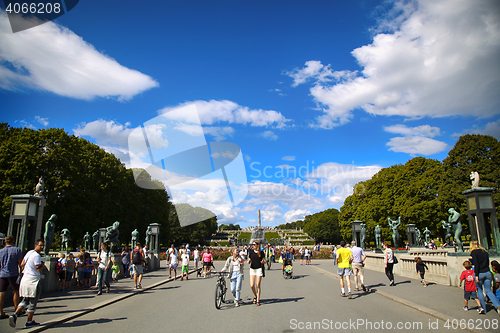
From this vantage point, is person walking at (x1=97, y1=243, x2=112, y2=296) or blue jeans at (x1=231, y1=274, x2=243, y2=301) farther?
person walking at (x1=97, y1=243, x2=112, y2=296)

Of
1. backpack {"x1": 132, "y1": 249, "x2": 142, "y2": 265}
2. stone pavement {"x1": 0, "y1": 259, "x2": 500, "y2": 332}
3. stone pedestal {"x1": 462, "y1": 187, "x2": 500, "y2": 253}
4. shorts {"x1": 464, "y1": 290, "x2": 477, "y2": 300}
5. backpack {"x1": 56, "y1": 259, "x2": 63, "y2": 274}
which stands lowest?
stone pavement {"x1": 0, "y1": 259, "x2": 500, "y2": 332}

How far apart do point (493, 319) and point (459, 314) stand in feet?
2.31

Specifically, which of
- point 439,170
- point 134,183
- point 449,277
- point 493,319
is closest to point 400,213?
point 439,170

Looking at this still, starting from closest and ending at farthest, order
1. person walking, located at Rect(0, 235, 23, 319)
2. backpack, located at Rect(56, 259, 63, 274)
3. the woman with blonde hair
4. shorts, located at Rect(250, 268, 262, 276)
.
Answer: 1. person walking, located at Rect(0, 235, 23, 319)
2. the woman with blonde hair
3. shorts, located at Rect(250, 268, 262, 276)
4. backpack, located at Rect(56, 259, 63, 274)

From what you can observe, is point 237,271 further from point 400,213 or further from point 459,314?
point 400,213

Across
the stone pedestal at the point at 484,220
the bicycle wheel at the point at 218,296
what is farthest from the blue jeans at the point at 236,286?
the stone pedestal at the point at 484,220

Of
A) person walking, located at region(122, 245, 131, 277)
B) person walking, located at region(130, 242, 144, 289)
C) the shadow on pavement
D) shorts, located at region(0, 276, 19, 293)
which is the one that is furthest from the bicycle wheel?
person walking, located at region(122, 245, 131, 277)

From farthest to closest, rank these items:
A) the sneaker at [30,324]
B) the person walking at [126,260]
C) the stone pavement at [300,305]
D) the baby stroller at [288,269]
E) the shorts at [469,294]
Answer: the person walking at [126,260] < the baby stroller at [288,269] < the shorts at [469,294] < the stone pavement at [300,305] < the sneaker at [30,324]

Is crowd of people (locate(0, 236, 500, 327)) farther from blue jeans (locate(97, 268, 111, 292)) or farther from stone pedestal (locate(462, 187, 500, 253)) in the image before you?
stone pedestal (locate(462, 187, 500, 253))

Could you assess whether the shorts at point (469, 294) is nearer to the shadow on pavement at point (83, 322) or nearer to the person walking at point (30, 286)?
the shadow on pavement at point (83, 322)

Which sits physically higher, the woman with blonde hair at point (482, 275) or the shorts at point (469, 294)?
the woman with blonde hair at point (482, 275)

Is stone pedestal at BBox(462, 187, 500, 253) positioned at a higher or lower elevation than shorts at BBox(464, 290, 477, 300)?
higher

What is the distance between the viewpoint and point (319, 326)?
693 cm

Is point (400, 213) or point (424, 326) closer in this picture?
point (424, 326)
